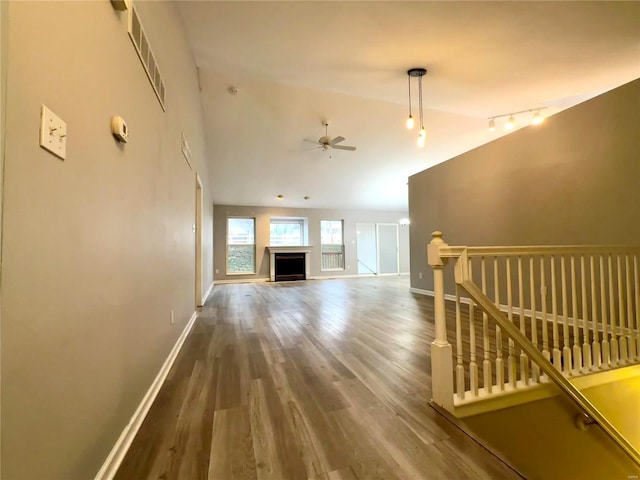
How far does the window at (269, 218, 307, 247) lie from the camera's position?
28.7 feet

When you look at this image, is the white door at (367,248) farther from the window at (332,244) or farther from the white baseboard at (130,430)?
the white baseboard at (130,430)

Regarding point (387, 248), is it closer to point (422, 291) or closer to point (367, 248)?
point (367, 248)

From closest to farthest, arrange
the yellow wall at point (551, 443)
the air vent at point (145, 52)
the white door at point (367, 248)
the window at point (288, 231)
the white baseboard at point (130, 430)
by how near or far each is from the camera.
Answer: the white baseboard at point (130, 430) < the air vent at point (145, 52) < the yellow wall at point (551, 443) < the window at point (288, 231) < the white door at point (367, 248)

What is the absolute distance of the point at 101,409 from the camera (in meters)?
1.04

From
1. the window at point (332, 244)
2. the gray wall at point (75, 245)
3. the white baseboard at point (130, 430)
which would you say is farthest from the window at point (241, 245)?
the gray wall at point (75, 245)

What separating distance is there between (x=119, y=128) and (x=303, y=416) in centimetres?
174

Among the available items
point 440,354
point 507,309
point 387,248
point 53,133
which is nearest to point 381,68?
point 440,354

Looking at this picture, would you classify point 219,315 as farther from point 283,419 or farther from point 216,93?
point 216,93

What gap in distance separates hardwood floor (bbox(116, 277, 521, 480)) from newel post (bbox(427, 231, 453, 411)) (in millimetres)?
110

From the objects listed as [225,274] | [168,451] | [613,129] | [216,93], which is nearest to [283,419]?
[168,451]

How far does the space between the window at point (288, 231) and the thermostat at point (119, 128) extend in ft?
24.4

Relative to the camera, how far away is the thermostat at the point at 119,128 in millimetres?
1153

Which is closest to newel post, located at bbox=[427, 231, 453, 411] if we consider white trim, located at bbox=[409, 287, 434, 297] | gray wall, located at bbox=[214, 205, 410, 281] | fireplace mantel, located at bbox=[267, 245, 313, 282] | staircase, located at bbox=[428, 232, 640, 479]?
staircase, located at bbox=[428, 232, 640, 479]

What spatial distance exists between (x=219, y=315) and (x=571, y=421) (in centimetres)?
390
